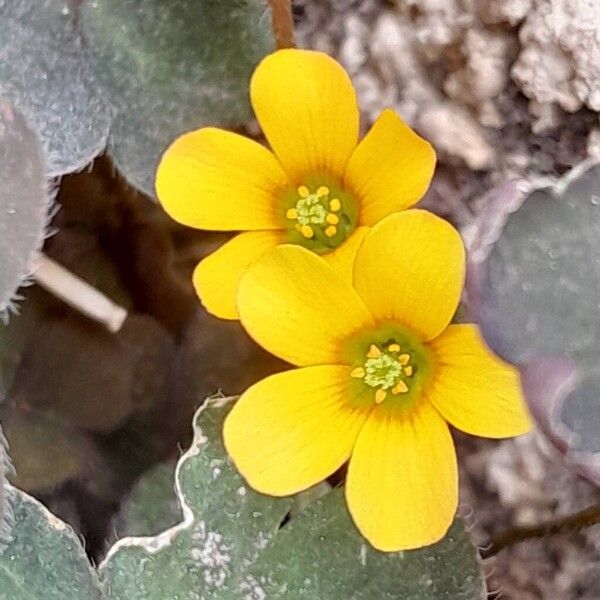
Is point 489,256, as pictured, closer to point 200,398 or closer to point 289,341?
point 289,341

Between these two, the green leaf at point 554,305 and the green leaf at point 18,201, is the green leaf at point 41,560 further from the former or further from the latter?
the green leaf at point 554,305

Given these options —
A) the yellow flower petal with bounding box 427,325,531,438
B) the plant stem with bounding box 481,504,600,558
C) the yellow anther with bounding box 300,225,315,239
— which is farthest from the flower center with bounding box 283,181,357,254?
the plant stem with bounding box 481,504,600,558

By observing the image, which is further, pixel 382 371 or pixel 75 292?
pixel 75 292

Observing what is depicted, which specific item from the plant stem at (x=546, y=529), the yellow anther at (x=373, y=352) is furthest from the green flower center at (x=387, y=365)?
the plant stem at (x=546, y=529)

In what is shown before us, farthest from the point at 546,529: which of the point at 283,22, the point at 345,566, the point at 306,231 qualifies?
the point at 283,22

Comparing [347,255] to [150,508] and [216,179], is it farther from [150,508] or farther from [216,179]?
[150,508]

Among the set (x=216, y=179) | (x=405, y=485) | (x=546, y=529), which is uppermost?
(x=216, y=179)
